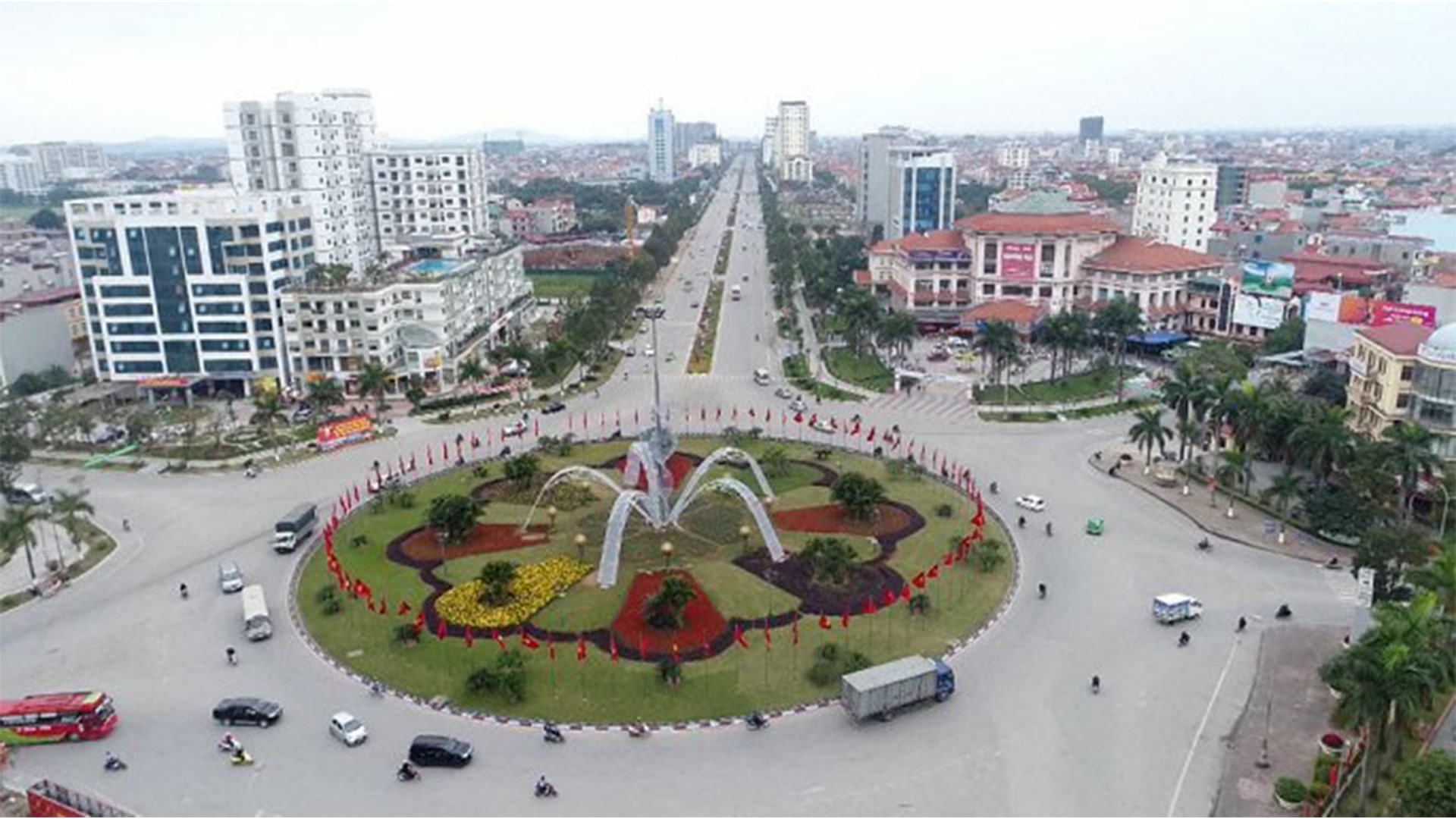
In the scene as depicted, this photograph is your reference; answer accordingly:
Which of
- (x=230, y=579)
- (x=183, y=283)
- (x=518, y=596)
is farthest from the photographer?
(x=183, y=283)

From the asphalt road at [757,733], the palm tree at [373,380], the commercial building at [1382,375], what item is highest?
the commercial building at [1382,375]

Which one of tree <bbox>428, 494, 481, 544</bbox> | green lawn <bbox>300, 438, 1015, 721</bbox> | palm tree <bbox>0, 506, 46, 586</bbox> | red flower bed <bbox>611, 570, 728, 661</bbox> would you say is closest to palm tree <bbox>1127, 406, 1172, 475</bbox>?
green lawn <bbox>300, 438, 1015, 721</bbox>

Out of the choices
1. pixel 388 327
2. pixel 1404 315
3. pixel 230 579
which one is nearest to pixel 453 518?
pixel 230 579

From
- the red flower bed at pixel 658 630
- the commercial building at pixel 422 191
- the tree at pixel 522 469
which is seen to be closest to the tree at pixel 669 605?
the red flower bed at pixel 658 630

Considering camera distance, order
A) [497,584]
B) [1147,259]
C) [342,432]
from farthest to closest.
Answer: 1. [1147,259]
2. [342,432]
3. [497,584]

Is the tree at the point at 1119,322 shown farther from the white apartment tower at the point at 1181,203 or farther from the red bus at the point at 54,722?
the red bus at the point at 54,722

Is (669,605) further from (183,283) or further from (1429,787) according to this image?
(183,283)

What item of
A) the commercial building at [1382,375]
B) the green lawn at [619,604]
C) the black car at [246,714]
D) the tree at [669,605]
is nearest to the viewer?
the black car at [246,714]

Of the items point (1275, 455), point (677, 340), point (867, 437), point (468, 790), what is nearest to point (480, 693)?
point (468, 790)
